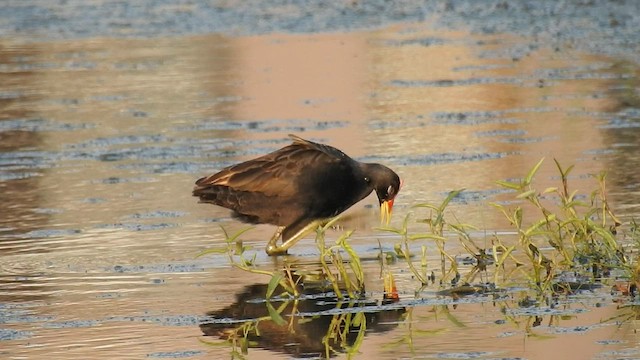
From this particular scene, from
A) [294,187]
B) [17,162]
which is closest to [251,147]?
[17,162]

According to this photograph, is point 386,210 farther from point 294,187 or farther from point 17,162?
point 17,162

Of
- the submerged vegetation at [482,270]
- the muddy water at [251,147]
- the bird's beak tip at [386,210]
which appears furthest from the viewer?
the bird's beak tip at [386,210]

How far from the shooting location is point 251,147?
15312mm

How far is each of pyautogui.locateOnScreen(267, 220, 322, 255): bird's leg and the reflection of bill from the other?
1.40 metres

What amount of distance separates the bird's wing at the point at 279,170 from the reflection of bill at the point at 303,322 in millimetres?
1613

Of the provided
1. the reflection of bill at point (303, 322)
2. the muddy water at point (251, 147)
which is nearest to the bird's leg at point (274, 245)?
the muddy water at point (251, 147)

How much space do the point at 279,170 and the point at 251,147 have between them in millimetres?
4384

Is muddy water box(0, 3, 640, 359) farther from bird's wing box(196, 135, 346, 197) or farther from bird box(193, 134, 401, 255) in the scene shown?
bird's wing box(196, 135, 346, 197)

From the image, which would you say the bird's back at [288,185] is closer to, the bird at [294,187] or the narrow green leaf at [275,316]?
the bird at [294,187]

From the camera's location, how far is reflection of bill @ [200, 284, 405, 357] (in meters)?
8.02

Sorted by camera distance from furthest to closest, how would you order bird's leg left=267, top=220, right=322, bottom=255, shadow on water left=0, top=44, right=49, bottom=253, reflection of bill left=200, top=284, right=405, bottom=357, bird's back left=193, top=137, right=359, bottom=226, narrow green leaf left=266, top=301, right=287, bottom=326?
shadow on water left=0, top=44, right=49, bottom=253, bird's back left=193, top=137, right=359, bottom=226, bird's leg left=267, top=220, right=322, bottom=255, narrow green leaf left=266, top=301, right=287, bottom=326, reflection of bill left=200, top=284, right=405, bottom=357

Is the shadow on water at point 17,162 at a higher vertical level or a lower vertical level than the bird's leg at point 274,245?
lower

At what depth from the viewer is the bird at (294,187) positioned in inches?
430

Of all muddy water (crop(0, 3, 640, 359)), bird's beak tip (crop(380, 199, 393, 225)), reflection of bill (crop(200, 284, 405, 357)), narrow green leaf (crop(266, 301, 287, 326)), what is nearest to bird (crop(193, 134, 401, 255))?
bird's beak tip (crop(380, 199, 393, 225))
